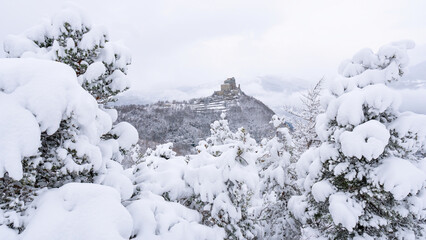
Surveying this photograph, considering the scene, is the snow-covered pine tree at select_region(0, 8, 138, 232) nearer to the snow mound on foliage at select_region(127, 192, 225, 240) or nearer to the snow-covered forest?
the snow-covered forest

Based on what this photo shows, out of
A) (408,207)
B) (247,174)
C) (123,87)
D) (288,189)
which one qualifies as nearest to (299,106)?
(288,189)

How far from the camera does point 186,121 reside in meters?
101

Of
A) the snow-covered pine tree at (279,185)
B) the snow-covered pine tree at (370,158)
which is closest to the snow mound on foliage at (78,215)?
the snow-covered pine tree at (370,158)

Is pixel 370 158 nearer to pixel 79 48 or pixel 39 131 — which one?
pixel 39 131

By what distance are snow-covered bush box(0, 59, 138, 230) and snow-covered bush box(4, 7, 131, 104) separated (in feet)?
5.76

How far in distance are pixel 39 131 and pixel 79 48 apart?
10.3ft

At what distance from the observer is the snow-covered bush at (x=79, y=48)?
5.61 metres

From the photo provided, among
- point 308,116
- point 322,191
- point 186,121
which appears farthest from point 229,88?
point 322,191

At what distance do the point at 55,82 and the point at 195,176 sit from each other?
13.5 ft

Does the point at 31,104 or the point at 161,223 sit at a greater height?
the point at 31,104

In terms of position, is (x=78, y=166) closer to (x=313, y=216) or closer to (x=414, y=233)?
(x=313, y=216)

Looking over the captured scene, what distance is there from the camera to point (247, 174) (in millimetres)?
6113

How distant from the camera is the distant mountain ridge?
79.5 meters

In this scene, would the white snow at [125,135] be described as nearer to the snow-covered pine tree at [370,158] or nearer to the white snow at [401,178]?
the snow-covered pine tree at [370,158]
